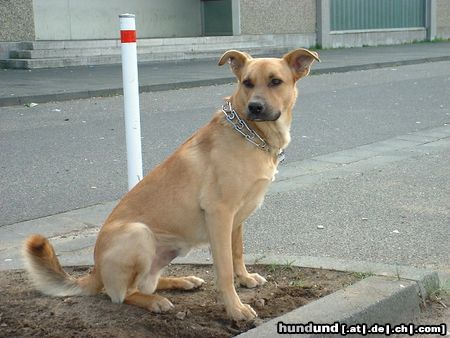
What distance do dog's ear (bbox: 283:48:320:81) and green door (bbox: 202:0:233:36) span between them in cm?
2189

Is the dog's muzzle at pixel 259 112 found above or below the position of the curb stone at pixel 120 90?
above

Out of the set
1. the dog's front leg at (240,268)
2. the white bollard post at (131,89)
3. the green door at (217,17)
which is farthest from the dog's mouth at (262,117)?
the green door at (217,17)

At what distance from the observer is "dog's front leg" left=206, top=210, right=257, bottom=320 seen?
332cm

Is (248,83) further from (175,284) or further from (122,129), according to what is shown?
(122,129)

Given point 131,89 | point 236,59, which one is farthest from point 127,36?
point 236,59

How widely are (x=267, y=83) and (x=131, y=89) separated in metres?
1.32

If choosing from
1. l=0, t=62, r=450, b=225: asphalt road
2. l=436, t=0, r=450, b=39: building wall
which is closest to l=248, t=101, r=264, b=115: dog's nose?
l=0, t=62, r=450, b=225: asphalt road

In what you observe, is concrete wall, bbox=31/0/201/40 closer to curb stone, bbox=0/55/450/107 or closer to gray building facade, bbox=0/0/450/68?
gray building facade, bbox=0/0/450/68

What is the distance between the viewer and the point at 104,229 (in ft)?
11.3

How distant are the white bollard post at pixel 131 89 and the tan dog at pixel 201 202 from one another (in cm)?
100

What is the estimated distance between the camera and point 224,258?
3.33 metres

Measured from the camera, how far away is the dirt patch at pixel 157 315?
323 cm

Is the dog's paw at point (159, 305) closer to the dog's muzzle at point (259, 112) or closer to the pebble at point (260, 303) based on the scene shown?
the pebble at point (260, 303)

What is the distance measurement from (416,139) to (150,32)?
719 inches
